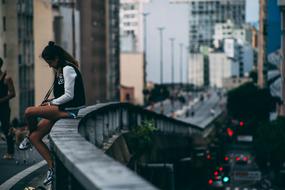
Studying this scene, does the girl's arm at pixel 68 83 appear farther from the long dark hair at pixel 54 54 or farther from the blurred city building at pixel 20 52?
the blurred city building at pixel 20 52

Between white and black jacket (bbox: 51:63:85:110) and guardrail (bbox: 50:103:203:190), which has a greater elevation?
white and black jacket (bbox: 51:63:85:110)

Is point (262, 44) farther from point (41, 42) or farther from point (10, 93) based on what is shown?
point (10, 93)

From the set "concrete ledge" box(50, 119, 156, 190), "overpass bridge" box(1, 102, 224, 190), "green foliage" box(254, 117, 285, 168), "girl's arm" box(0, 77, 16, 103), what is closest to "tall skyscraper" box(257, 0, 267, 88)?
"green foliage" box(254, 117, 285, 168)

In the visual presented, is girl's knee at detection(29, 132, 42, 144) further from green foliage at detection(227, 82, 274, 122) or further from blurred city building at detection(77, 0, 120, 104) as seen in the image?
blurred city building at detection(77, 0, 120, 104)

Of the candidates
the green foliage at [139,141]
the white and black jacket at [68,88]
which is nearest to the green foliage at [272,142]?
the green foliage at [139,141]

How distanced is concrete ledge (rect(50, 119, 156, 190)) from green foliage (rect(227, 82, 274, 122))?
94.9m

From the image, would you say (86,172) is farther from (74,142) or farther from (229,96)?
(229,96)

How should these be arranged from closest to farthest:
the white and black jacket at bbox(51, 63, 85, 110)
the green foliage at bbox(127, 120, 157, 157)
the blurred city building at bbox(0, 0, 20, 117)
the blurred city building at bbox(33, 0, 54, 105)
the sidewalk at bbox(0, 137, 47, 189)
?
the white and black jacket at bbox(51, 63, 85, 110)
the sidewalk at bbox(0, 137, 47, 189)
the green foliage at bbox(127, 120, 157, 157)
the blurred city building at bbox(0, 0, 20, 117)
the blurred city building at bbox(33, 0, 54, 105)

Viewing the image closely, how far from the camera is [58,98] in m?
9.62

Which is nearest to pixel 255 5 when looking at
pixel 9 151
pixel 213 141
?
pixel 213 141

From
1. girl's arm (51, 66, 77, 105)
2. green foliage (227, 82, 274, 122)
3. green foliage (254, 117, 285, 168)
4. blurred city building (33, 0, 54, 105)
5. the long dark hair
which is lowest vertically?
green foliage (227, 82, 274, 122)

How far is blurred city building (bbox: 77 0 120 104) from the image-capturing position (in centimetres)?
14038

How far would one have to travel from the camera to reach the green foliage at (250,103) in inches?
4136

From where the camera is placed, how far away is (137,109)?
25.4 m
